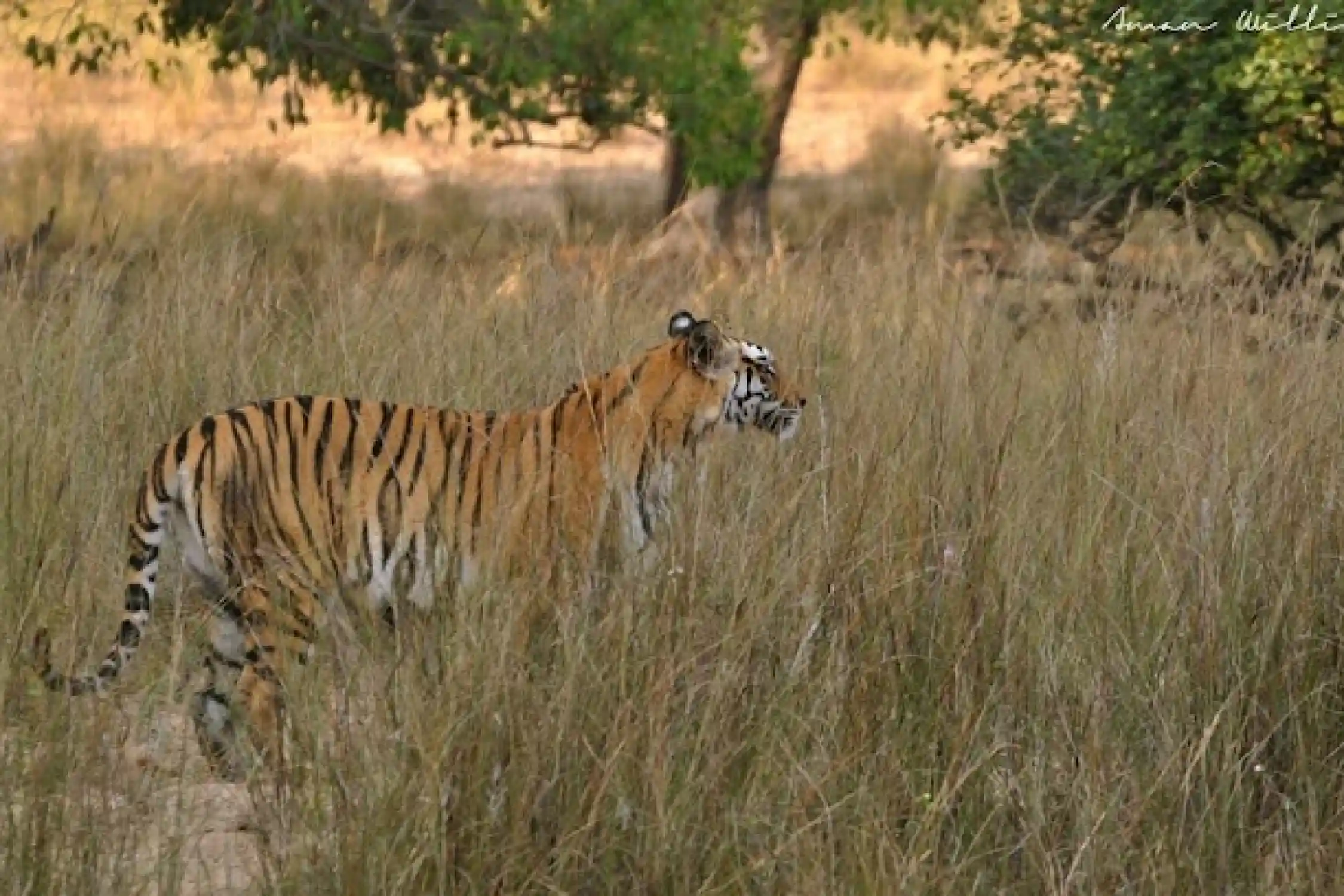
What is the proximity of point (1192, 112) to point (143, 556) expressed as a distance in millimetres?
5504

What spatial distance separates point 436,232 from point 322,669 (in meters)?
11.9

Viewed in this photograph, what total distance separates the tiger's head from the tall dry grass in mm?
78

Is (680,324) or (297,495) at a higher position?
(680,324)

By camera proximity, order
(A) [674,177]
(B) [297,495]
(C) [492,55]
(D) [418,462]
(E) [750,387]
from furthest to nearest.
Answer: (A) [674,177] < (C) [492,55] < (E) [750,387] < (D) [418,462] < (B) [297,495]

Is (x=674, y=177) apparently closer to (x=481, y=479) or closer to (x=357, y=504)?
(x=481, y=479)

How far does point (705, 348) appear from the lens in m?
5.38

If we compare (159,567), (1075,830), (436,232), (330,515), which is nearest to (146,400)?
(159,567)

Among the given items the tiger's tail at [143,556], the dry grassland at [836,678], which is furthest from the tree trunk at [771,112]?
the tiger's tail at [143,556]

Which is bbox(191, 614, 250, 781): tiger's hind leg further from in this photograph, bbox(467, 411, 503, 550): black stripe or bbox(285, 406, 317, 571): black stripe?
bbox(467, 411, 503, 550): black stripe

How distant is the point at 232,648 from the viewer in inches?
186

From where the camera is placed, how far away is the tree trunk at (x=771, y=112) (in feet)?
50.9

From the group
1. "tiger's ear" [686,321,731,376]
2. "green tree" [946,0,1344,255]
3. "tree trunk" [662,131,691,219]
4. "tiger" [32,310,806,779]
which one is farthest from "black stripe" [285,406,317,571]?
"tree trunk" [662,131,691,219]

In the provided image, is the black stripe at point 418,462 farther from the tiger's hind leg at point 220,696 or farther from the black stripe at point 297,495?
the tiger's hind leg at point 220,696

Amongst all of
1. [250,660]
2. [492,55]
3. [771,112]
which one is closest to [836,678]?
[250,660]
